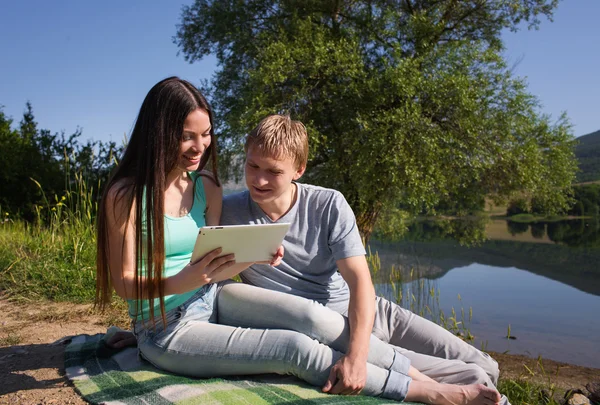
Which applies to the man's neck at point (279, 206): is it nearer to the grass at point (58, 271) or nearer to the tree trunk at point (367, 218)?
the grass at point (58, 271)

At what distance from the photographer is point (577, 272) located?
12.9 meters

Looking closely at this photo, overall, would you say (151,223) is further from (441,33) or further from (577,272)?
(577,272)

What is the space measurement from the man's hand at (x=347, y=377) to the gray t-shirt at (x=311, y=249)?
1.30 ft

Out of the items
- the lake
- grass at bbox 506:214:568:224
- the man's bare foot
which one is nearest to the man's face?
the man's bare foot

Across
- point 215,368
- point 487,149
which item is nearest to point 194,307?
point 215,368

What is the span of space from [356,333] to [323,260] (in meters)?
0.42

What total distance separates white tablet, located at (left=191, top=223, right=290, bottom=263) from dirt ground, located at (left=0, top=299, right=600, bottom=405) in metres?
0.90

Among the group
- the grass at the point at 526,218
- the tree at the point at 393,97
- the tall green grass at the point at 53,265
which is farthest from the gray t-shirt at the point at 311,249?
the grass at the point at 526,218

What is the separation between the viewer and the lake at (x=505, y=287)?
649 cm

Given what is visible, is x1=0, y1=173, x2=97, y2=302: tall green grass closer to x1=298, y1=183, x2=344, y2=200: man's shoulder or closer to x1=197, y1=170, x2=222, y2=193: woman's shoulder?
x1=197, y1=170, x2=222, y2=193: woman's shoulder

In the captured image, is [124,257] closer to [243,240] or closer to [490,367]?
[243,240]

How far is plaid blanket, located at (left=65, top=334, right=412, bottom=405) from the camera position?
1.96 metres

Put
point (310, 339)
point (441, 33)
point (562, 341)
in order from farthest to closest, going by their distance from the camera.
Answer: point (441, 33) → point (562, 341) → point (310, 339)

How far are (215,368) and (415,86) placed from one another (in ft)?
30.6
